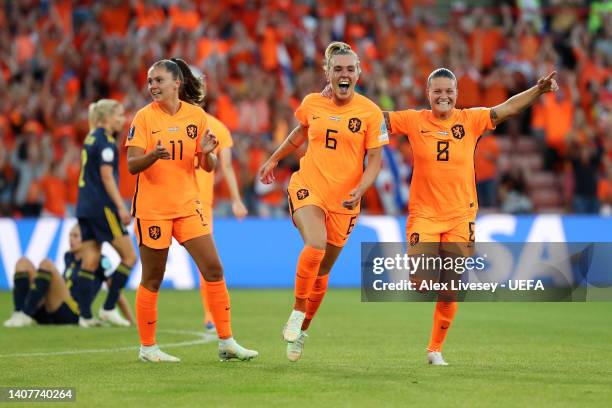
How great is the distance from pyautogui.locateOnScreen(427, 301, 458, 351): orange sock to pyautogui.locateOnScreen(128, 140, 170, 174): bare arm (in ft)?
8.42

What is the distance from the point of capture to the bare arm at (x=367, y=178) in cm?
932

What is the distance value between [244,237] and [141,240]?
1059 centimetres

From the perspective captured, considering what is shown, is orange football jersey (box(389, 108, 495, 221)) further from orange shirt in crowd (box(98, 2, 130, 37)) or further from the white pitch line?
orange shirt in crowd (box(98, 2, 130, 37))

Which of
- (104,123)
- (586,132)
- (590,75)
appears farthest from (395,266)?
(590,75)

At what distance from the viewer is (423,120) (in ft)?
32.0

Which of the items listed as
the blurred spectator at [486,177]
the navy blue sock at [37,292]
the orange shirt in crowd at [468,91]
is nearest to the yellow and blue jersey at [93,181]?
the navy blue sock at [37,292]

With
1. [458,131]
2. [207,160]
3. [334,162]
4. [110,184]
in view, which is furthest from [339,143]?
[110,184]

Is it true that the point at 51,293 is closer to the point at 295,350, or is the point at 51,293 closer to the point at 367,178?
the point at 295,350

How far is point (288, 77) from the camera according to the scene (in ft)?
80.1

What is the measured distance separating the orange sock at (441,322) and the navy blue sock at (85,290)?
214 inches

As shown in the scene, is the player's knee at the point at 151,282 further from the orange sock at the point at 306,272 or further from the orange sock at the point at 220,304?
the orange sock at the point at 306,272

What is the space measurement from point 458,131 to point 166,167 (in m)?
2.45

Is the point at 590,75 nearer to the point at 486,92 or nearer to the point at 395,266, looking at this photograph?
the point at 486,92
